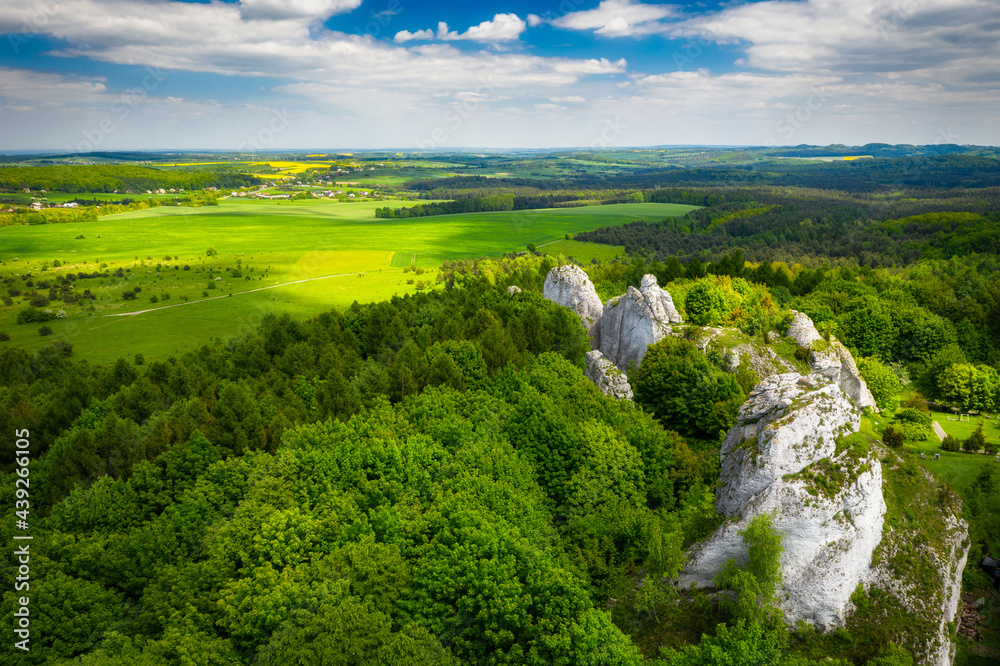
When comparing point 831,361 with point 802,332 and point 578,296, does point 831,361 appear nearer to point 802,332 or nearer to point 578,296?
point 802,332

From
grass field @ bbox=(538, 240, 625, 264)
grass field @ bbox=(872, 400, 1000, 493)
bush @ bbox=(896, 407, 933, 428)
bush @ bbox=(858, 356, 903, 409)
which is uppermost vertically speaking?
grass field @ bbox=(538, 240, 625, 264)

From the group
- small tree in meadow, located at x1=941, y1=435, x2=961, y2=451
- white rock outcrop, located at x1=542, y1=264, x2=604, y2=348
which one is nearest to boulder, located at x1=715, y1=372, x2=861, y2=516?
small tree in meadow, located at x1=941, y1=435, x2=961, y2=451

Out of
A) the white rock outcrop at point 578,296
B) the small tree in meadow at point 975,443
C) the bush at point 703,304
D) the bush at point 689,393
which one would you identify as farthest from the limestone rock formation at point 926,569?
the white rock outcrop at point 578,296

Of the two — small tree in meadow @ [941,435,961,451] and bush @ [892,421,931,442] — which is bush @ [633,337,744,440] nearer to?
bush @ [892,421,931,442]

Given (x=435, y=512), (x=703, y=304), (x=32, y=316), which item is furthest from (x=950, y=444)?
(x=32, y=316)

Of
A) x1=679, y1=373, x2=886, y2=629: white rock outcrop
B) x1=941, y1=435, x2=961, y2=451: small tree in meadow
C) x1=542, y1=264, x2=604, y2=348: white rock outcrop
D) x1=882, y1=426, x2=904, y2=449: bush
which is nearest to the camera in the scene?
x1=679, y1=373, x2=886, y2=629: white rock outcrop

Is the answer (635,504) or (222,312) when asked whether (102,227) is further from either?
(635,504)
